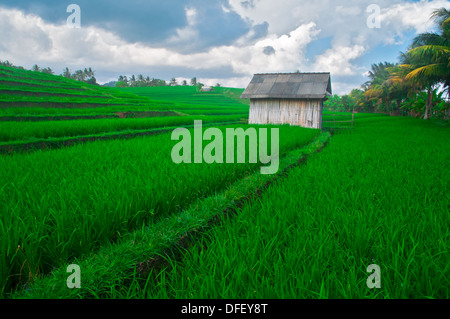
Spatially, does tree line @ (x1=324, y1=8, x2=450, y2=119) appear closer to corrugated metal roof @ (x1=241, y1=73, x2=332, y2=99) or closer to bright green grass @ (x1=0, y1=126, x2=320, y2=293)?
corrugated metal roof @ (x1=241, y1=73, x2=332, y2=99)

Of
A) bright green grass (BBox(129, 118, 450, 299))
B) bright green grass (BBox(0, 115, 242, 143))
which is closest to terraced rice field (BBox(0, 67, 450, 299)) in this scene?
bright green grass (BBox(129, 118, 450, 299))

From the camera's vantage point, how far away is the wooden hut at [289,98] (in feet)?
38.2

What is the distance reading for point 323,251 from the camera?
1.32 meters

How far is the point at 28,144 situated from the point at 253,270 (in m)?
5.51

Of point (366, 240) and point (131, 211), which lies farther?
point (131, 211)

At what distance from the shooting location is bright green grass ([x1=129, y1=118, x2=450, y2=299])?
1053mm

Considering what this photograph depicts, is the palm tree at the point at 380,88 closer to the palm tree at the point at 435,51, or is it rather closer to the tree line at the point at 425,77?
the tree line at the point at 425,77

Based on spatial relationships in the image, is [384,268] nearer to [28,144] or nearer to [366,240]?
[366,240]

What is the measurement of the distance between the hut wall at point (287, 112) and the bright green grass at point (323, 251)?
31.6 ft

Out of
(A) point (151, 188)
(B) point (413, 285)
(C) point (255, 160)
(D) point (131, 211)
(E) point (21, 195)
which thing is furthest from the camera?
(C) point (255, 160)

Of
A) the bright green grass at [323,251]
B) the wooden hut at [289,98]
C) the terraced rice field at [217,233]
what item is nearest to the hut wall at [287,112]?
the wooden hut at [289,98]

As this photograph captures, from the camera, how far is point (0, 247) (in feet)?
4.09

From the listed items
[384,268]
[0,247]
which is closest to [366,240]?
[384,268]

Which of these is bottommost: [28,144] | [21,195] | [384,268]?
[384,268]
